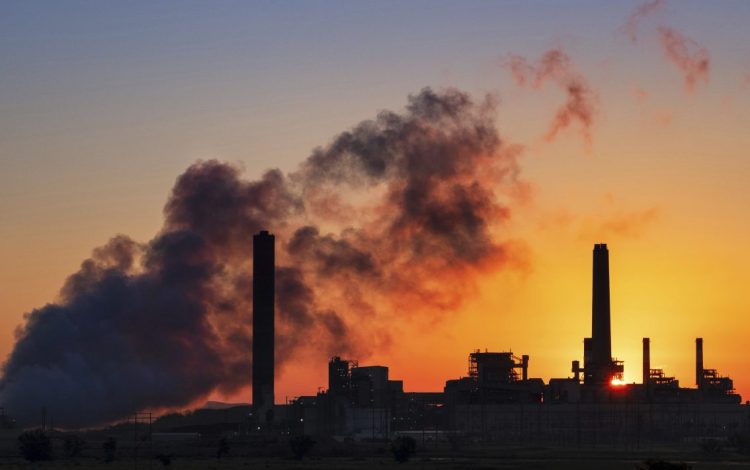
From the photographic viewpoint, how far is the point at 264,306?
18688cm

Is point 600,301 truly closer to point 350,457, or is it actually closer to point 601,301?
point 601,301

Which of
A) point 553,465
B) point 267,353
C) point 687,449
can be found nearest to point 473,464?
point 553,465

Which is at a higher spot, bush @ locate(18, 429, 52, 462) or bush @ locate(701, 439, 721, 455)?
bush @ locate(18, 429, 52, 462)

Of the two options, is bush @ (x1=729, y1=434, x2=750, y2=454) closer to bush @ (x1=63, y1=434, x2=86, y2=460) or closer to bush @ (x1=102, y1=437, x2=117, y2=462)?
bush @ (x1=102, y1=437, x2=117, y2=462)

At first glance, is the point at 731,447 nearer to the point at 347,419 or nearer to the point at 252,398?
the point at 347,419

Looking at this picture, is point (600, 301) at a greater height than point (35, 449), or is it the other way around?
point (600, 301)

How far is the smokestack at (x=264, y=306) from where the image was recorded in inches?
7362

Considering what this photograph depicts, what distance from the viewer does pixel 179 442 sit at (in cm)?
17250

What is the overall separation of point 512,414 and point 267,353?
37.5 metres

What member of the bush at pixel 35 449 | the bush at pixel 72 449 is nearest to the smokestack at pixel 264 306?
the bush at pixel 72 449

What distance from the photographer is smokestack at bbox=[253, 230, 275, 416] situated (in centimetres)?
18700

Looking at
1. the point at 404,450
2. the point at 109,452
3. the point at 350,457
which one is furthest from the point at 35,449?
the point at 404,450

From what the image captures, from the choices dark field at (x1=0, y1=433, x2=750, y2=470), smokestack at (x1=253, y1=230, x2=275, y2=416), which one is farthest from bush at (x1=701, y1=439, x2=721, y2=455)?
smokestack at (x1=253, y1=230, x2=275, y2=416)

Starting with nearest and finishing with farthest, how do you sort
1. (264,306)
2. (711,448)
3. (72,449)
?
(72,449) → (711,448) → (264,306)
